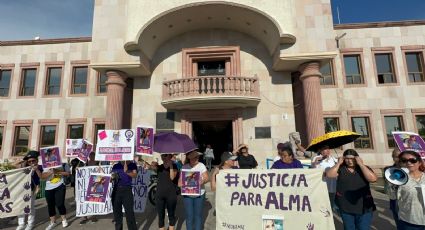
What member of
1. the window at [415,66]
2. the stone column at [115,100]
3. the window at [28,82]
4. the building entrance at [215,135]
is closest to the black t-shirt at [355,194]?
the building entrance at [215,135]

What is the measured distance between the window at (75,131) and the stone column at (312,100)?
1618 centimetres

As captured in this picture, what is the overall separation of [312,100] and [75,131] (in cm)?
1707

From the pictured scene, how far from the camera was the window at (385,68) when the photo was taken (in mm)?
18562

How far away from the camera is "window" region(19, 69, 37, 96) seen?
20.3 metres

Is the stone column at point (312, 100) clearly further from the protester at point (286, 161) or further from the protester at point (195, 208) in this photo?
the protester at point (195, 208)

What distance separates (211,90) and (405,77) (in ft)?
47.1

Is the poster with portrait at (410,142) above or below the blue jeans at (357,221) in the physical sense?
above

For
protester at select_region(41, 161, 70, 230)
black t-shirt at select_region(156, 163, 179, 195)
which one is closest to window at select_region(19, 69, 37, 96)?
protester at select_region(41, 161, 70, 230)

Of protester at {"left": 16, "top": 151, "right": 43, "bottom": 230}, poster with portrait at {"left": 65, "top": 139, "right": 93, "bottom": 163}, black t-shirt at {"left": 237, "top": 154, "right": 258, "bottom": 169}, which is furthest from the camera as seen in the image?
poster with portrait at {"left": 65, "top": 139, "right": 93, "bottom": 163}

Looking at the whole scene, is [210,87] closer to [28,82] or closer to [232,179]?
[232,179]

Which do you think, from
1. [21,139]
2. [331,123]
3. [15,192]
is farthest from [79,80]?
[331,123]

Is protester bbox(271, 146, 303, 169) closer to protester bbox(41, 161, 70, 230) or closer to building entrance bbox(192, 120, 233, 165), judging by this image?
protester bbox(41, 161, 70, 230)

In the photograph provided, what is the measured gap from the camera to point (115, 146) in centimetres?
655

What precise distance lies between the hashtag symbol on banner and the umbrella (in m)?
1.82
